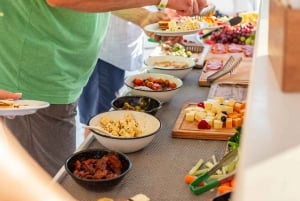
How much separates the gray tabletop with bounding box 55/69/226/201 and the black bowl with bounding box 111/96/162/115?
0.05 m

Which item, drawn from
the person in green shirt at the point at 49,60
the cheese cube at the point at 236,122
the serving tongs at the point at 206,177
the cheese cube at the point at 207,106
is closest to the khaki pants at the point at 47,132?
the person in green shirt at the point at 49,60

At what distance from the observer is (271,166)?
47 centimetres

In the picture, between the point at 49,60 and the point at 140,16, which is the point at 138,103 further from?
the point at 140,16

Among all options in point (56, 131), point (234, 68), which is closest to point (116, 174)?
point (56, 131)

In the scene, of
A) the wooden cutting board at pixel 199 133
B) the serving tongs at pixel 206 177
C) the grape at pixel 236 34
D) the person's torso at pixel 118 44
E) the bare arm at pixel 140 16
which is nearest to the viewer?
the serving tongs at pixel 206 177

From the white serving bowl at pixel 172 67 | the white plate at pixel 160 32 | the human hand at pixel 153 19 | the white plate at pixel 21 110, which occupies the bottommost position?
the white serving bowl at pixel 172 67

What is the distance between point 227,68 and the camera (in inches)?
80.4

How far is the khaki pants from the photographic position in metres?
1.73

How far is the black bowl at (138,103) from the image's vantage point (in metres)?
1.63

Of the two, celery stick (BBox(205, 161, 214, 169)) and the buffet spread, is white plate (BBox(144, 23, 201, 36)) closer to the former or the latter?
the buffet spread

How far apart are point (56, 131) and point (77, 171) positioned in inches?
23.4

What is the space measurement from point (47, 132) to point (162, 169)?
2.00ft

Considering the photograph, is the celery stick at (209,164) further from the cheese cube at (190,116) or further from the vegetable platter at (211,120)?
the cheese cube at (190,116)

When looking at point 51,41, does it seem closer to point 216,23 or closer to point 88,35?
point 88,35
